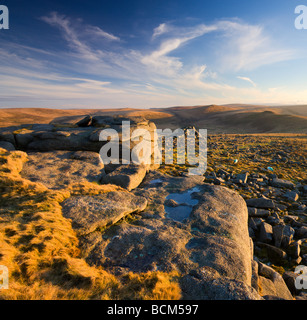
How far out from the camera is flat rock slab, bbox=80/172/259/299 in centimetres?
405

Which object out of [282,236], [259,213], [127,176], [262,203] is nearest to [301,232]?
[282,236]

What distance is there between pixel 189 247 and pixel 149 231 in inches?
51.5

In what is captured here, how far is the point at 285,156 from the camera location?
848 inches

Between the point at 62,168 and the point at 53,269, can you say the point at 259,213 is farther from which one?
the point at 62,168

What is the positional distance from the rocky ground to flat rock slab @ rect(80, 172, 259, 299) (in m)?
0.02

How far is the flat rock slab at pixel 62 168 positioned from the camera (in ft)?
30.6

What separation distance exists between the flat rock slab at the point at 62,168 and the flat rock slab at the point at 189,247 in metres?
4.71

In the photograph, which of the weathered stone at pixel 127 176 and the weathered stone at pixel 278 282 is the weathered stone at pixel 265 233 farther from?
the weathered stone at pixel 127 176

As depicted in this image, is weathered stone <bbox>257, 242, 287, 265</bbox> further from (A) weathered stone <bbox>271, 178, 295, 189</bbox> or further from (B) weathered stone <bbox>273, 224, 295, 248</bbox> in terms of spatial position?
(A) weathered stone <bbox>271, 178, 295, 189</bbox>

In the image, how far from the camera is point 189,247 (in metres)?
5.27

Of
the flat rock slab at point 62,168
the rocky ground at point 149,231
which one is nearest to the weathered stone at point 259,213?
the rocky ground at point 149,231

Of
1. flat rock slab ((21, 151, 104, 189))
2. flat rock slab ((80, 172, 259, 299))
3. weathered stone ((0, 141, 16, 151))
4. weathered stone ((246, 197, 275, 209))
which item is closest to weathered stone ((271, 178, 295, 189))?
weathered stone ((246, 197, 275, 209))

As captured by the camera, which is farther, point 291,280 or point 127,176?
point 127,176
